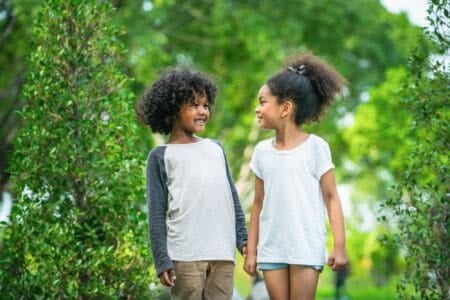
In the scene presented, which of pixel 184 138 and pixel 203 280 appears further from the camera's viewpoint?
pixel 184 138

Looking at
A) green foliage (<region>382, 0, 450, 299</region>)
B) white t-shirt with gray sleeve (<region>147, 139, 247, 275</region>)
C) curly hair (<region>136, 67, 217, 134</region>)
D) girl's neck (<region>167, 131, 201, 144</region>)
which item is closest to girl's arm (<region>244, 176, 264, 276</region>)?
white t-shirt with gray sleeve (<region>147, 139, 247, 275</region>)

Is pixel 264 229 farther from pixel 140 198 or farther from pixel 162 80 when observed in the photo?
pixel 140 198

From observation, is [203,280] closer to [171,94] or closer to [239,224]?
[239,224]

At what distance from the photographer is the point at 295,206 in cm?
571

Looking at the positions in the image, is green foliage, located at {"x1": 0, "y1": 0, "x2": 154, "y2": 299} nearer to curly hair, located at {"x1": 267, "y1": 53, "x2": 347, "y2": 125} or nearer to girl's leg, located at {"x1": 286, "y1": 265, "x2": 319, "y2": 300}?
curly hair, located at {"x1": 267, "y1": 53, "x2": 347, "y2": 125}

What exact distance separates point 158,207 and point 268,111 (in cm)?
76

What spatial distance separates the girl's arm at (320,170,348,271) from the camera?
5593 millimetres

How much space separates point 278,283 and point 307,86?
3.52 ft

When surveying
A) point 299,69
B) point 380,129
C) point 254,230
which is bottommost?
point 254,230

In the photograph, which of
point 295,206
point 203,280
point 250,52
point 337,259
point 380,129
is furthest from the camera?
point 380,129

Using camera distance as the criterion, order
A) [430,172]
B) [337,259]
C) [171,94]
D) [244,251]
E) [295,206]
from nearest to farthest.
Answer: [337,259] → [295,206] → [244,251] → [171,94] → [430,172]

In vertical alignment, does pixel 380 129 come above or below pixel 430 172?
above

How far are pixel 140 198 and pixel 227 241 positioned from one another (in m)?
1.63

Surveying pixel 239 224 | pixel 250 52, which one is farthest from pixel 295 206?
pixel 250 52
